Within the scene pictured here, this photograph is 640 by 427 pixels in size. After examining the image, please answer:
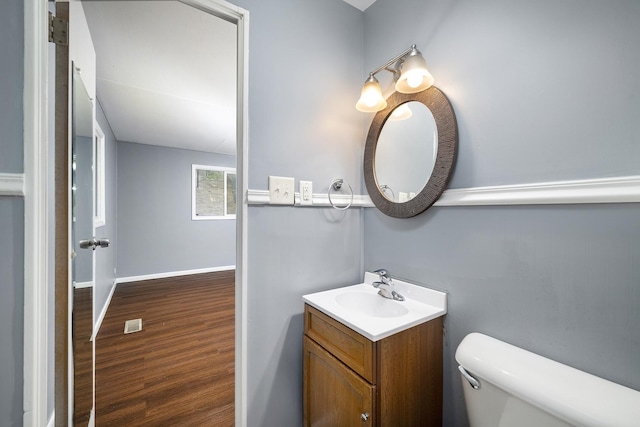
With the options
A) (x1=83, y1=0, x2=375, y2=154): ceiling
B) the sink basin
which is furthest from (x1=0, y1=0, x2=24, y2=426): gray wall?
the sink basin

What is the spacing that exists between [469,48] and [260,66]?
88 centimetres

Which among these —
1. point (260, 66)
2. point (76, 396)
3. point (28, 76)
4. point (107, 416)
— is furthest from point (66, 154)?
point (107, 416)

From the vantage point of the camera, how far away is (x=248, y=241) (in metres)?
1.09

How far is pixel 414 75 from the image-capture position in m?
0.98

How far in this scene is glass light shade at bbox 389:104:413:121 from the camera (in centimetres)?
116

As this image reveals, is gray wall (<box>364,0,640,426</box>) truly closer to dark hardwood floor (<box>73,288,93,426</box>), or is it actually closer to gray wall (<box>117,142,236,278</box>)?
dark hardwood floor (<box>73,288,93,426</box>)

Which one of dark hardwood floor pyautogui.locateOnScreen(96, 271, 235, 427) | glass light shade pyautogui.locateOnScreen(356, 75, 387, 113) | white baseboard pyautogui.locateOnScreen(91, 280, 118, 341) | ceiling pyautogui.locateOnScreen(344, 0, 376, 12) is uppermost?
ceiling pyautogui.locateOnScreen(344, 0, 376, 12)

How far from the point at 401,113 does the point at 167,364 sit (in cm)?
228

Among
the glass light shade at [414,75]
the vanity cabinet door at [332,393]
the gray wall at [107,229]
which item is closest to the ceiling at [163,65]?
the gray wall at [107,229]

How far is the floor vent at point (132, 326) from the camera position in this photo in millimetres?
2242

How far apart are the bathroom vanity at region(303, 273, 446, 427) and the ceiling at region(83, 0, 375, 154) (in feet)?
5.38

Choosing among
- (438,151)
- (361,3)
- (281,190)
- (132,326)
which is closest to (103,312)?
(132,326)

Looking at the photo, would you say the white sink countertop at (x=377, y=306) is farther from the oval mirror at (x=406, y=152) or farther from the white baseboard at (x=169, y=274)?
the white baseboard at (x=169, y=274)

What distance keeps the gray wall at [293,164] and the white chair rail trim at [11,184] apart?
2.25ft
